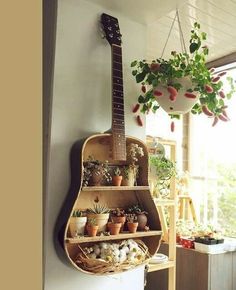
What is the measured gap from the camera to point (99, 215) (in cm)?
174

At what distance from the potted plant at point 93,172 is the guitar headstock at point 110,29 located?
2.14 ft

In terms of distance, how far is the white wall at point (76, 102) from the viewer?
164 cm

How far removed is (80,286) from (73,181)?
1.77 feet

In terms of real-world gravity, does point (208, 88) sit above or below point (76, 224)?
above

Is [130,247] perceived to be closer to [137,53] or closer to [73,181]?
[73,181]

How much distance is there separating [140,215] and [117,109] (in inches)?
24.1

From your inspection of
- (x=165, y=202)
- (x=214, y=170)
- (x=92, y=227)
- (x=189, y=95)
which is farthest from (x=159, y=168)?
(x=214, y=170)

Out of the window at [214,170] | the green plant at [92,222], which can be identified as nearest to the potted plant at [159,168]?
the green plant at [92,222]

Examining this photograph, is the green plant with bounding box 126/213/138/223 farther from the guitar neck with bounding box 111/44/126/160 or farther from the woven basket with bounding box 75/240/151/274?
the guitar neck with bounding box 111/44/126/160

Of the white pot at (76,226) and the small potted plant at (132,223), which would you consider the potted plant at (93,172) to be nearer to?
the white pot at (76,226)

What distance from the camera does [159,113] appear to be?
4051mm

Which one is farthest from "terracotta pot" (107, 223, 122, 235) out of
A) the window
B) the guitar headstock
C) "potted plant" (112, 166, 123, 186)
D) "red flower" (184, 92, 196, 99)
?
the window

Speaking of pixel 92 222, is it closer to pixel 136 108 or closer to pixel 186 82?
pixel 136 108

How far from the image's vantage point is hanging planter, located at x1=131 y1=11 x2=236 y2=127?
1.79 m
